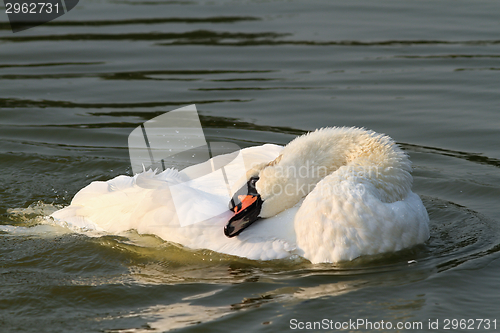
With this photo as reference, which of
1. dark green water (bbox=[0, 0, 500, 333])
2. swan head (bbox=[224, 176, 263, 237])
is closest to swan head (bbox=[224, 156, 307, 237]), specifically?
swan head (bbox=[224, 176, 263, 237])

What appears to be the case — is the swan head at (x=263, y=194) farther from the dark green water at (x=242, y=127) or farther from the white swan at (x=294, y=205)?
the dark green water at (x=242, y=127)

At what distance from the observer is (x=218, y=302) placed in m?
5.56

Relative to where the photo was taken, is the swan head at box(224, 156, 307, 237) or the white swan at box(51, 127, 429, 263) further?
the swan head at box(224, 156, 307, 237)

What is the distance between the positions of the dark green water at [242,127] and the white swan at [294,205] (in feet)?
0.63

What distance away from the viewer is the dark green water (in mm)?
5570

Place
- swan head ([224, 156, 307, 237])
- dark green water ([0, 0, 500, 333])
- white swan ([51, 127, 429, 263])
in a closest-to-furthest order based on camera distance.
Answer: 1. dark green water ([0, 0, 500, 333])
2. white swan ([51, 127, 429, 263])
3. swan head ([224, 156, 307, 237])

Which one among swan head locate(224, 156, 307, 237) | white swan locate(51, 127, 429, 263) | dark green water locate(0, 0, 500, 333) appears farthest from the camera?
swan head locate(224, 156, 307, 237)

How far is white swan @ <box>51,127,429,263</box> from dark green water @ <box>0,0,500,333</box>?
0.19 meters

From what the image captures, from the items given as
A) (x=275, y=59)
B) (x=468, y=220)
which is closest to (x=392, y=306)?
(x=468, y=220)

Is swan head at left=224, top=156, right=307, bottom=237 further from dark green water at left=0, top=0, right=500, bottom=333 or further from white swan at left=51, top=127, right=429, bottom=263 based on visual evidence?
dark green water at left=0, top=0, right=500, bottom=333

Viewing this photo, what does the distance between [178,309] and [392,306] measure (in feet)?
5.56

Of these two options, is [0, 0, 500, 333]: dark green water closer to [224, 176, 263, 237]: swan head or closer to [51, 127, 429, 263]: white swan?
[51, 127, 429, 263]: white swan

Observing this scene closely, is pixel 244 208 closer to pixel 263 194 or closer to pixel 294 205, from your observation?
pixel 263 194

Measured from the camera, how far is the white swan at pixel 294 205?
5.98m
